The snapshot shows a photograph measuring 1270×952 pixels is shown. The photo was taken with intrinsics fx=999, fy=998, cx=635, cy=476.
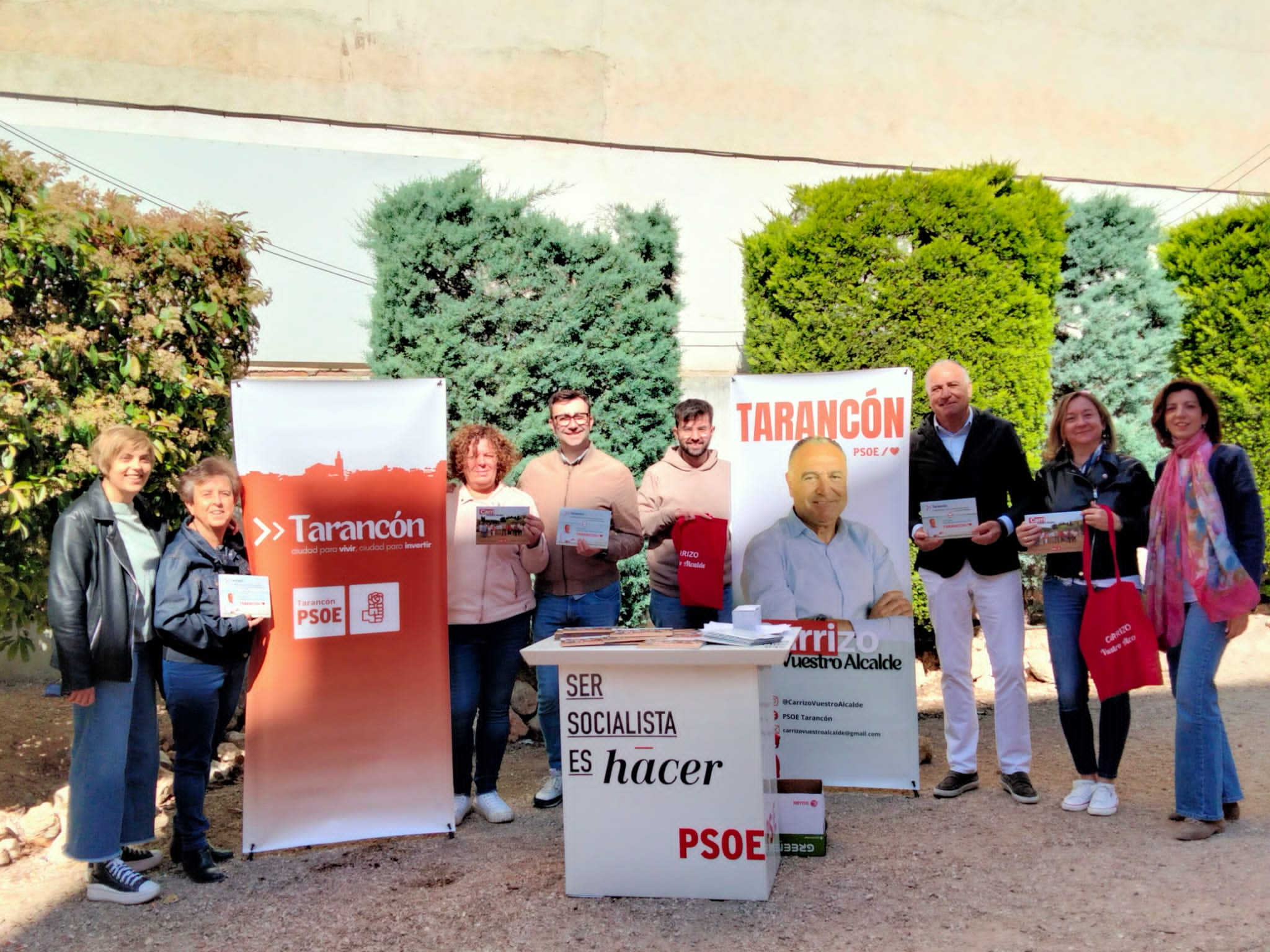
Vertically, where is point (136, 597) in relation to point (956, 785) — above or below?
above

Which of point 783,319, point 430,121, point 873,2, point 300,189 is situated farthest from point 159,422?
point 873,2

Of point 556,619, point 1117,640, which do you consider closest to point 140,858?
point 556,619

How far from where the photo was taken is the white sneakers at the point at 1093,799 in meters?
4.51

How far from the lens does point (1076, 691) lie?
4559 mm

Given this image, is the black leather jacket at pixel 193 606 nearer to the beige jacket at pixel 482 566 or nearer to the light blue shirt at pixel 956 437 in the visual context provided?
the beige jacket at pixel 482 566

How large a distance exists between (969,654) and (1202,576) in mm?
1091

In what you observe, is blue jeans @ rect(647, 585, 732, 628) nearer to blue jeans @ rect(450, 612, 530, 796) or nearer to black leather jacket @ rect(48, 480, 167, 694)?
blue jeans @ rect(450, 612, 530, 796)

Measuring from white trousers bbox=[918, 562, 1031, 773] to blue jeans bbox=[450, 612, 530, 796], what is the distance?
2.04 m

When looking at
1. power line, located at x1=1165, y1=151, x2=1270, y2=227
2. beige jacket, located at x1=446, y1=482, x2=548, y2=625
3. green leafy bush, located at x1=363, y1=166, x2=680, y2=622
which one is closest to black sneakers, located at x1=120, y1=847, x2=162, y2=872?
beige jacket, located at x1=446, y1=482, x2=548, y2=625

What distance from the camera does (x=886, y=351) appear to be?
719 cm

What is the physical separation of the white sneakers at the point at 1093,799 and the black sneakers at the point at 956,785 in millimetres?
428

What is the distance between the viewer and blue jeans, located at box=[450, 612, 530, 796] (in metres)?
4.66

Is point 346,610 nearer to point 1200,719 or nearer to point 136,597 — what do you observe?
point 136,597

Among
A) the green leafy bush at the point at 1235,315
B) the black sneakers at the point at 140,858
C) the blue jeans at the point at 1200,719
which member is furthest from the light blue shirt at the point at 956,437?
the green leafy bush at the point at 1235,315
